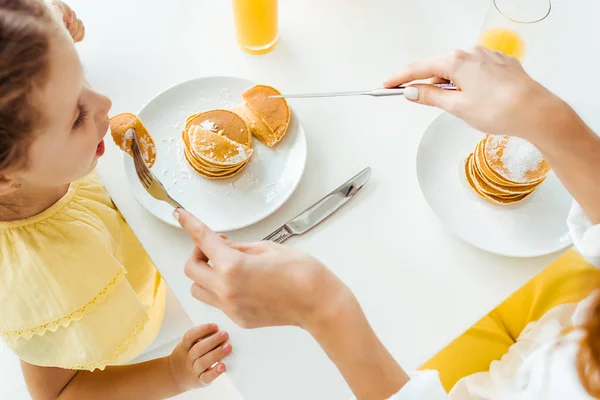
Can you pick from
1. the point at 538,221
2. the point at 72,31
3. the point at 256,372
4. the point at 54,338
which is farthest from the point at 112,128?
the point at 538,221

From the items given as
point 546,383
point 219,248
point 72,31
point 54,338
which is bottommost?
point 54,338

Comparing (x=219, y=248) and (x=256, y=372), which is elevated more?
(x=219, y=248)

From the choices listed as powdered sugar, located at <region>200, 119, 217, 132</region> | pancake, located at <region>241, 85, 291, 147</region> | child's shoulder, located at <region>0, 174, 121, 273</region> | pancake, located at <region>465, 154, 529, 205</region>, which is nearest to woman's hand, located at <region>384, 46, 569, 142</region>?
pancake, located at <region>465, 154, 529, 205</region>

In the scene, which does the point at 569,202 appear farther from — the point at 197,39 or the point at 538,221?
the point at 197,39

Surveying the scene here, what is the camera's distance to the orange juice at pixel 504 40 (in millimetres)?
982

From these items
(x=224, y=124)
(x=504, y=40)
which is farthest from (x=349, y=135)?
(x=504, y=40)

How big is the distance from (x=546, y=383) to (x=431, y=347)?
0.57 feet

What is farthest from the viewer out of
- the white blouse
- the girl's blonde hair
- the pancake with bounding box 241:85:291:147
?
the pancake with bounding box 241:85:291:147

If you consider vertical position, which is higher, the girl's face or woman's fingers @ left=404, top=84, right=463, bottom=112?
woman's fingers @ left=404, top=84, right=463, bottom=112

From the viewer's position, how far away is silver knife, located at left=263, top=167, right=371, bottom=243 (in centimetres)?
85

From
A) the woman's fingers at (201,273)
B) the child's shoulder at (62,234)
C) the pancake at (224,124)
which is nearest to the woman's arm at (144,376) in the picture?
the woman's fingers at (201,273)

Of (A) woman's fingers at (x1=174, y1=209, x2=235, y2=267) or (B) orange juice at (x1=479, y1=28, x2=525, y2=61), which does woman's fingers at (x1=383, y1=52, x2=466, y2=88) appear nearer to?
(B) orange juice at (x1=479, y1=28, x2=525, y2=61)

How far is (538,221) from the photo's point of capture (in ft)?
2.87

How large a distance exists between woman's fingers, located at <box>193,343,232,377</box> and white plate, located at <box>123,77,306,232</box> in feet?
0.60
